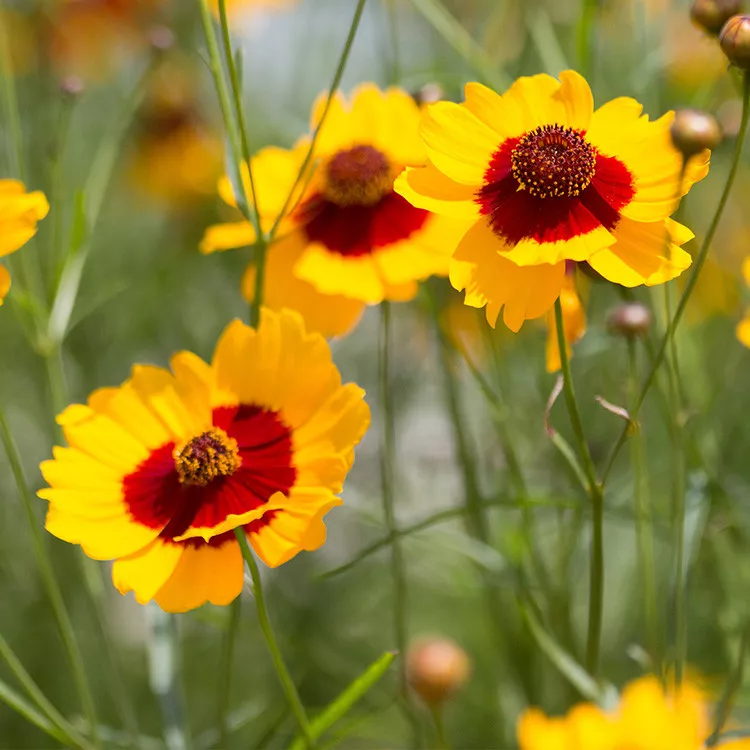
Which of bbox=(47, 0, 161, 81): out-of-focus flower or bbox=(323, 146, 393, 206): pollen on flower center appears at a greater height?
bbox=(47, 0, 161, 81): out-of-focus flower

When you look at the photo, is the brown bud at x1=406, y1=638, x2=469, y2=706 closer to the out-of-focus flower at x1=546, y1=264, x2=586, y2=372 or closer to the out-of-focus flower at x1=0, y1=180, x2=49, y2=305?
the out-of-focus flower at x1=546, y1=264, x2=586, y2=372

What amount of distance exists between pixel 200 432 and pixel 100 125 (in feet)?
4.50

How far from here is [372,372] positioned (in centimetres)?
157

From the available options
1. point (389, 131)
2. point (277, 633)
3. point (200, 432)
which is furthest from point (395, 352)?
point (200, 432)

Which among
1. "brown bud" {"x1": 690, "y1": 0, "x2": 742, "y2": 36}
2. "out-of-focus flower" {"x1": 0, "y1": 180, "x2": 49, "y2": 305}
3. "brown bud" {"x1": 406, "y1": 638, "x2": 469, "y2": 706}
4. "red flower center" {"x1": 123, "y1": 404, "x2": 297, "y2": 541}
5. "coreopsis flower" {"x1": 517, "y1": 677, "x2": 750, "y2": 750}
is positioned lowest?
"brown bud" {"x1": 406, "y1": 638, "x2": 469, "y2": 706}

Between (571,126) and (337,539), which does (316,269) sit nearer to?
(571,126)

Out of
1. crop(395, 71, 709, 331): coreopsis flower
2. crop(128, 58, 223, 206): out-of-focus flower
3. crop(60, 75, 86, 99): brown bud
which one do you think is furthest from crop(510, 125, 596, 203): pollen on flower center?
crop(128, 58, 223, 206): out-of-focus flower

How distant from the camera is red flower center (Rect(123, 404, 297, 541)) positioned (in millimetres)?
562

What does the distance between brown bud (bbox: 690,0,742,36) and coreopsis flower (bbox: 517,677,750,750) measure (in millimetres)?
381

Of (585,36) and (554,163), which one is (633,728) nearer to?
(554,163)

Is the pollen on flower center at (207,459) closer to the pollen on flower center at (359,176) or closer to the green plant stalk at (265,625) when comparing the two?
the green plant stalk at (265,625)

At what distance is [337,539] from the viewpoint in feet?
5.81

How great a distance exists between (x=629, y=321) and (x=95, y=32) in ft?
4.48

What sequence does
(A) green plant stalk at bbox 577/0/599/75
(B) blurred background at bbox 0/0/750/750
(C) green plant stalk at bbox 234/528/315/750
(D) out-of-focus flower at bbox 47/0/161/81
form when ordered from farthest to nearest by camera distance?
1. (D) out-of-focus flower at bbox 47/0/161/81
2. (B) blurred background at bbox 0/0/750/750
3. (A) green plant stalk at bbox 577/0/599/75
4. (C) green plant stalk at bbox 234/528/315/750
